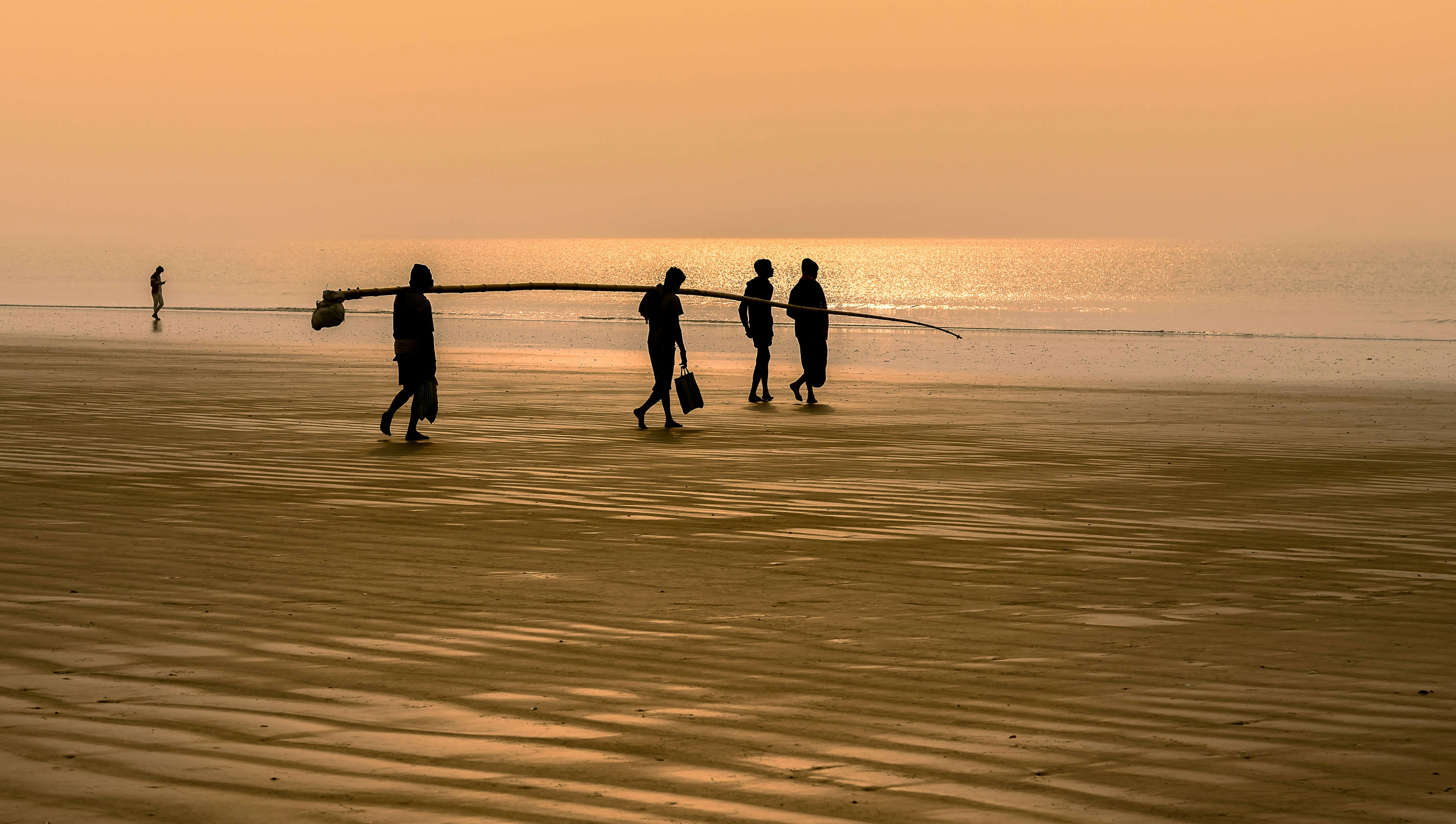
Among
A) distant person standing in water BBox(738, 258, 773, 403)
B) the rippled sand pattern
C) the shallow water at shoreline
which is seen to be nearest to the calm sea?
the shallow water at shoreline

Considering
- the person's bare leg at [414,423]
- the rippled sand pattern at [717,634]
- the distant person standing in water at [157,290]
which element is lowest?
the rippled sand pattern at [717,634]

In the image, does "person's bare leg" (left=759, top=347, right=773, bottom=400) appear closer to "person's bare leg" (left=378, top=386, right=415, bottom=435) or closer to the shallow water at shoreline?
the shallow water at shoreline

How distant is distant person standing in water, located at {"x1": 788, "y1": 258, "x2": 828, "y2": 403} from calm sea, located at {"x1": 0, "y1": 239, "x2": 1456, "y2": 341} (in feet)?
102

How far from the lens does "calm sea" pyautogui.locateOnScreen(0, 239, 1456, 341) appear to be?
56531 mm

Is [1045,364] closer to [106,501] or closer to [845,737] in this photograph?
[106,501]

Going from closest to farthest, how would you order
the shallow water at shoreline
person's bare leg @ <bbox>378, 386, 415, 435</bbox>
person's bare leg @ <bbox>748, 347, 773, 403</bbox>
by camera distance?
person's bare leg @ <bbox>378, 386, 415, 435</bbox>
person's bare leg @ <bbox>748, 347, 773, 403</bbox>
the shallow water at shoreline

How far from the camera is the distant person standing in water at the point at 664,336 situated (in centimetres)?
1482

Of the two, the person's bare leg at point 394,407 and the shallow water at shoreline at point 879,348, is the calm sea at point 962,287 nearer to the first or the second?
the shallow water at shoreline at point 879,348

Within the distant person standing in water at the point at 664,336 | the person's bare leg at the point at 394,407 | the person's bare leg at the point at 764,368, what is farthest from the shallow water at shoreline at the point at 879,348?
the person's bare leg at the point at 394,407

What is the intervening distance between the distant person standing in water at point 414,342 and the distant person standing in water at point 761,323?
5.30m

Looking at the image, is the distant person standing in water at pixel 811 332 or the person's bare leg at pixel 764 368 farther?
the person's bare leg at pixel 764 368

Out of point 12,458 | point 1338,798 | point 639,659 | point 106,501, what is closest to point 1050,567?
point 639,659

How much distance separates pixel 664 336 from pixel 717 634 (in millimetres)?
8945

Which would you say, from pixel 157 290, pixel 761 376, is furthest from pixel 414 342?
pixel 157 290
